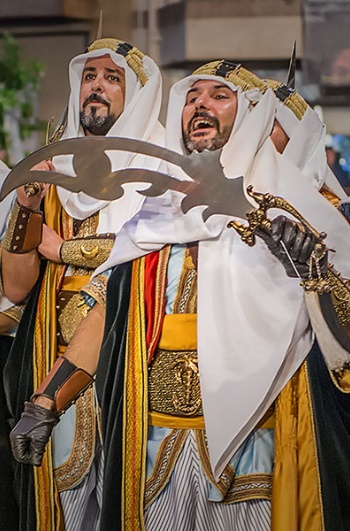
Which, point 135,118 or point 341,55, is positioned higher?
point 341,55

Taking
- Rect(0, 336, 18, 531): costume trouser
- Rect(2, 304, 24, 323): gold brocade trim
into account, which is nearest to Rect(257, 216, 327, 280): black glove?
Rect(2, 304, 24, 323): gold brocade trim

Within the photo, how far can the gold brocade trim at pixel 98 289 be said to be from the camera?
8.43 feet

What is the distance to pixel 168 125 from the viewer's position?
8.58ft

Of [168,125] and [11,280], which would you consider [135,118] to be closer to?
[168,125]

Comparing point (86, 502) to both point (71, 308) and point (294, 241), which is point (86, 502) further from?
point (294, 241)

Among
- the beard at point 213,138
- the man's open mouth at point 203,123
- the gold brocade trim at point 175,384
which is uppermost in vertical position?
the man's open mouth at point 203,123

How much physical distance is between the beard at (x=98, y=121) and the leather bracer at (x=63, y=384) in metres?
0.61

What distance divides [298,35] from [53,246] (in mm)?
1388

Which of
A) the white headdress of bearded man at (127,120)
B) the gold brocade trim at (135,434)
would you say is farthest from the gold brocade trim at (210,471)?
the white headdress of bearded man at (127,120)

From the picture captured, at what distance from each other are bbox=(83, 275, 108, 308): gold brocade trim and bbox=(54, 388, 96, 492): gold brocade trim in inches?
11.2

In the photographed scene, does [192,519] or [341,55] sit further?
[341,55]

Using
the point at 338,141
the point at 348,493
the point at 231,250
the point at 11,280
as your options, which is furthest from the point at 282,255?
the point at 338,141

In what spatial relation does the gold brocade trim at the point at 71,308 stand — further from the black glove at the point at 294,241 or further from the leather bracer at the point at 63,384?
the black glove at the point at 294,241

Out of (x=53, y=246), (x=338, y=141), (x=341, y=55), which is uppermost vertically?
(x=341, y=55)
